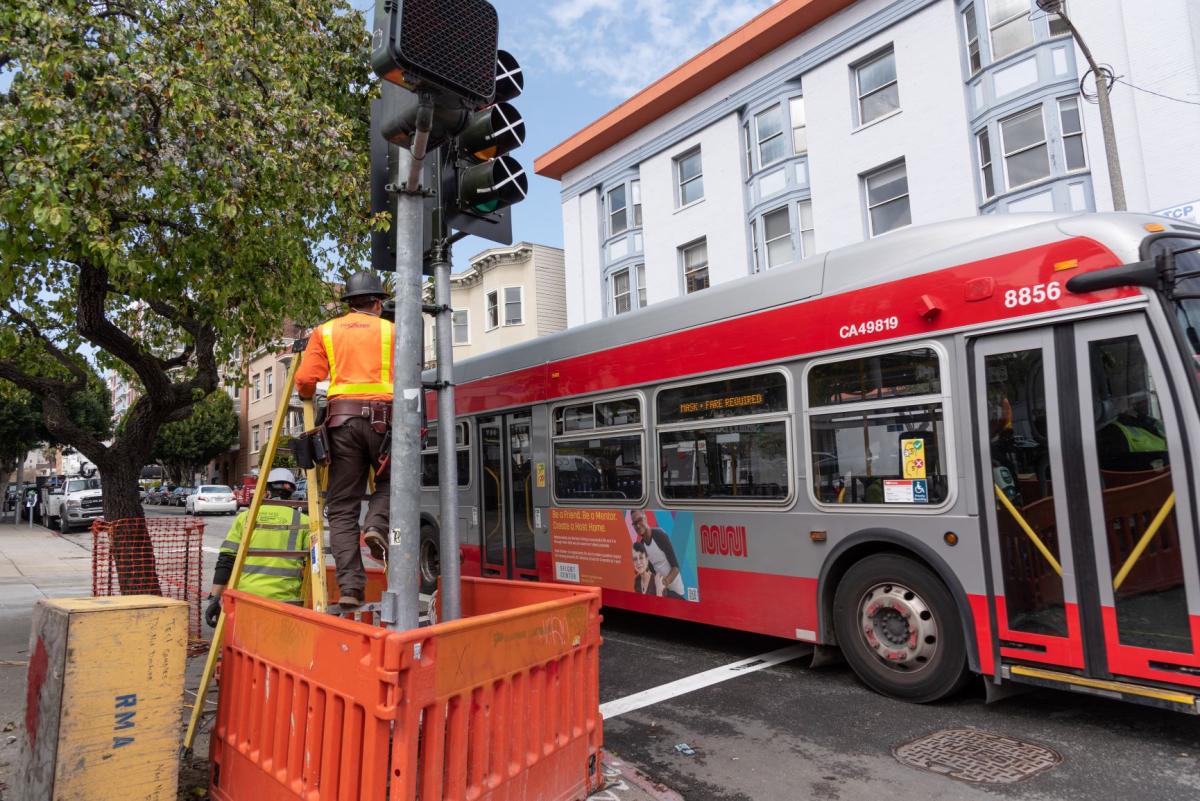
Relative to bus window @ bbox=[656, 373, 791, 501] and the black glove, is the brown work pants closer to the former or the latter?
the black glove

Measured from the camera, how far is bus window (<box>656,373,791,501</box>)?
6.12m

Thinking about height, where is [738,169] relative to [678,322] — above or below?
above

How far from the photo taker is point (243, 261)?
7.04m

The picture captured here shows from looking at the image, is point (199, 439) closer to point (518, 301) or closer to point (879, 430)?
point (518, 301)

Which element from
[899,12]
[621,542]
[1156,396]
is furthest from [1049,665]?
[899,12]

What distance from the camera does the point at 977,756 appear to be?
14.0 feet

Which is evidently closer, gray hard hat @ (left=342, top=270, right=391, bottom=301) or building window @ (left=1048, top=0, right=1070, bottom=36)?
gray hard hat @ (left=342, top=270, right=391, bottom=301)

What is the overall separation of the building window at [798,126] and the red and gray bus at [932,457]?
44.7 ft

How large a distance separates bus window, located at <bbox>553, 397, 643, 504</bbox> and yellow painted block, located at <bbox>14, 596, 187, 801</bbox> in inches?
174

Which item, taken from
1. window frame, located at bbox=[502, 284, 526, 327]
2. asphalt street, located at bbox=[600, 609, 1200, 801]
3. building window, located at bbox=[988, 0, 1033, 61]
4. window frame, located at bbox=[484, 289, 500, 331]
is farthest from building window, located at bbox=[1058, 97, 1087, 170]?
window frame, located at bbox=[484, 289, 500, 331]

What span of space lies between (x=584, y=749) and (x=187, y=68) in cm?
609

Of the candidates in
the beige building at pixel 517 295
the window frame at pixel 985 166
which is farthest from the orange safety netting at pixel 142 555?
the beige building at pixel 517 295

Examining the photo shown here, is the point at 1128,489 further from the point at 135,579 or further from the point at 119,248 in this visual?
the point at 135,579

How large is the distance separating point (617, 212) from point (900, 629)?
20.7m
